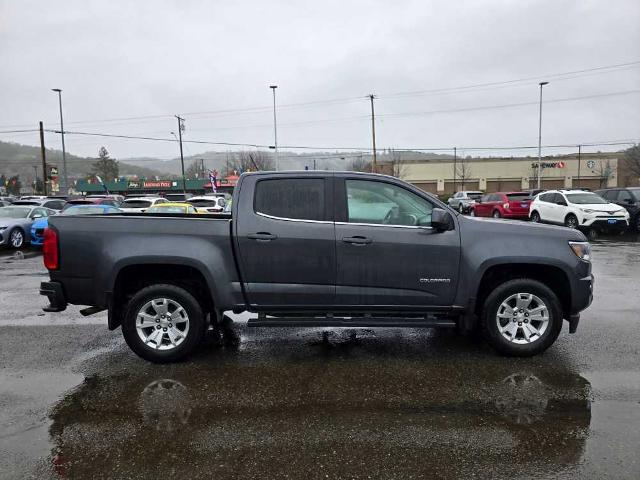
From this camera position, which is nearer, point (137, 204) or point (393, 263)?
point (393, 263)

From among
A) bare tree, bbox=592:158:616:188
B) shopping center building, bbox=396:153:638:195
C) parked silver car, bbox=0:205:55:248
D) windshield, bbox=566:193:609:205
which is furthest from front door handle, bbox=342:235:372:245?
bare tree, bbox=592:158:616:188

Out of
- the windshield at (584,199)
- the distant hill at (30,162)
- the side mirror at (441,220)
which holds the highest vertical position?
the distant hill at (30,162)

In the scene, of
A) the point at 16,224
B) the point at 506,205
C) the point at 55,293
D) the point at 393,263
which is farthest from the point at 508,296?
the point at 506,205

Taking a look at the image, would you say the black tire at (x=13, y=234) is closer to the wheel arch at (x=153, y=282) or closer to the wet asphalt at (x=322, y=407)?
the wet asphalt at (x=322, y=407)

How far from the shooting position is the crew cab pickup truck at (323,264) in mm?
4684

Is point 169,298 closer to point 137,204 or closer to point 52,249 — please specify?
point 52,249

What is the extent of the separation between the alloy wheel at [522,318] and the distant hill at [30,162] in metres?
123

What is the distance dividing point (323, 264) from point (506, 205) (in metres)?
20.6

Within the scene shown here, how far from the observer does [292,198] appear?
4867 mm

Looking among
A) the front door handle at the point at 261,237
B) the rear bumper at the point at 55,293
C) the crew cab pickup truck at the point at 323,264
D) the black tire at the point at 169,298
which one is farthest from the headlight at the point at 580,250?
the rear bumper at the point at 55,293

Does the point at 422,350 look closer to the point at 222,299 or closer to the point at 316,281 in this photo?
the point at 316,281

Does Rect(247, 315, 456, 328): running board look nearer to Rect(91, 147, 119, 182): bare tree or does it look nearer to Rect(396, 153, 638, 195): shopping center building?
Rect(396, 153, 638, 195): shopping center building

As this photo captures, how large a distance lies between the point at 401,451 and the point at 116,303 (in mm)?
3261

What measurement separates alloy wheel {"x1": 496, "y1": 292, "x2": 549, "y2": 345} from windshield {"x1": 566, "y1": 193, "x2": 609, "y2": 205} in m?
15.0
